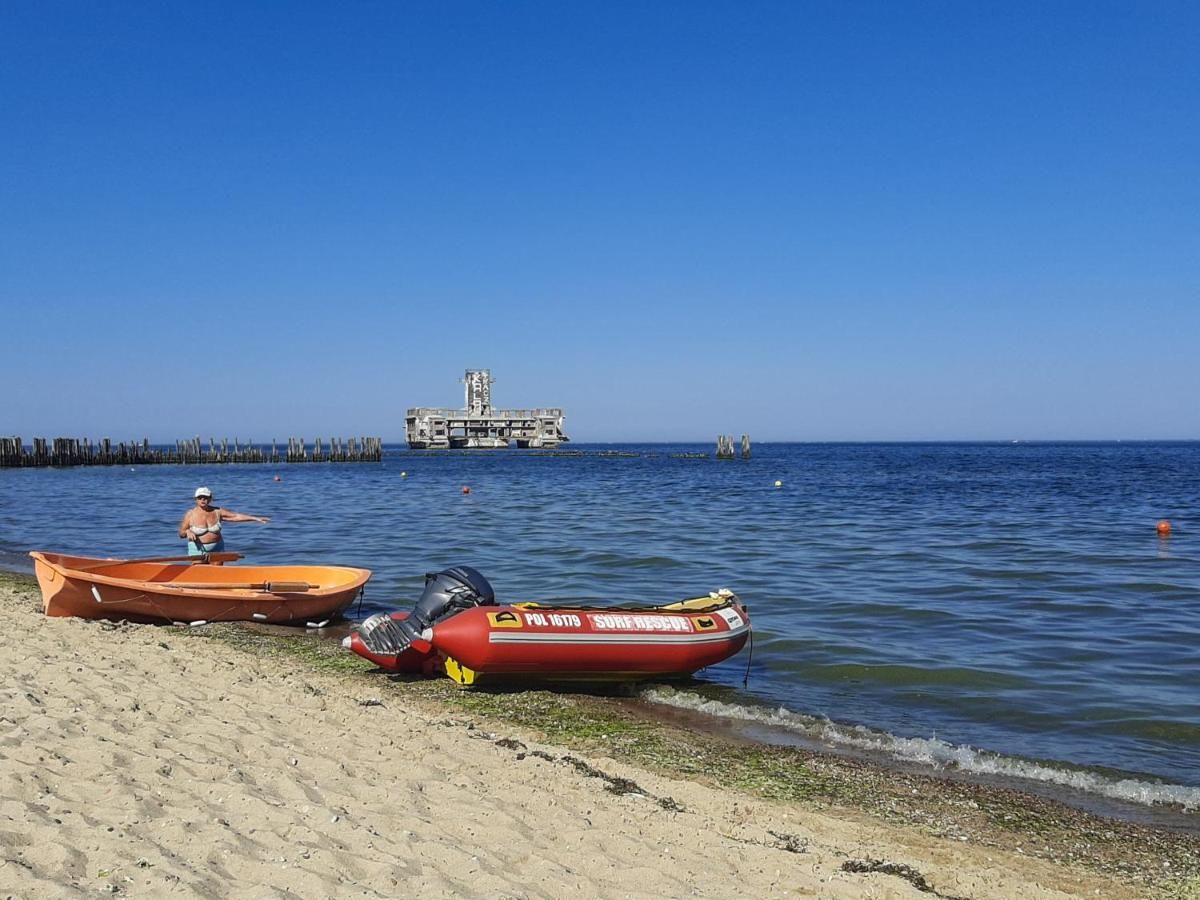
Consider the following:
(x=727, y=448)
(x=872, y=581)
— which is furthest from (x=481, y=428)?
(x=872, y=581)

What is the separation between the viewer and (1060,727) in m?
8.80

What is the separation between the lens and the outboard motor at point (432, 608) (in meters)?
9.80

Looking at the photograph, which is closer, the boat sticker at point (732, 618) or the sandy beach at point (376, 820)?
the sandy beach at point (376, 820)

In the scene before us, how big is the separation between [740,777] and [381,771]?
2729 mm

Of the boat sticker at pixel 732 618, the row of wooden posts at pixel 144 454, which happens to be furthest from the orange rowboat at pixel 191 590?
the row of wooden posts at pixel 144 454

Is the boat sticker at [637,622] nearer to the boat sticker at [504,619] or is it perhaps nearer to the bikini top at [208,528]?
the boat sticker at [504,619]

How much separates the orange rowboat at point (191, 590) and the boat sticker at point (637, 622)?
4.92 metres

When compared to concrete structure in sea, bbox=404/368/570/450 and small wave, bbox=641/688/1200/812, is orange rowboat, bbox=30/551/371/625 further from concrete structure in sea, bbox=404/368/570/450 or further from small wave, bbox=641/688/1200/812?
concrete structure in sea, bbox=404/368/570/450

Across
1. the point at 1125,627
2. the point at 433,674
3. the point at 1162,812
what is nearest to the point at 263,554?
the point at 433,674

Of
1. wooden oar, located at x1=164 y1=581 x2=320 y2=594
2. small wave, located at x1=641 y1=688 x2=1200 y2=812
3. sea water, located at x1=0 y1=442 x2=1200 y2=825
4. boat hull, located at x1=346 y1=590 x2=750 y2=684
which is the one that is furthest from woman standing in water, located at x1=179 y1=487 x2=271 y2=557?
small wave, located at x1=641 y1=688 x2=1200 y2=812

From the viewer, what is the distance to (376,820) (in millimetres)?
5203

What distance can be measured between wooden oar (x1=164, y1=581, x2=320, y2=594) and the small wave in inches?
228

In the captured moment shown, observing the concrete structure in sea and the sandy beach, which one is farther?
the concrete structure in sea

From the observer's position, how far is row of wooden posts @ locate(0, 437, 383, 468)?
6031 centimetres
